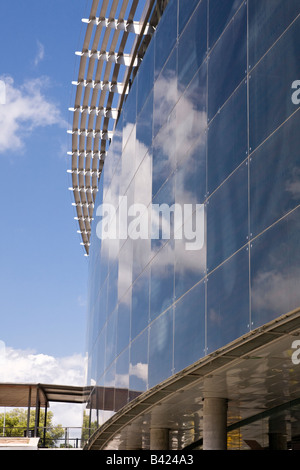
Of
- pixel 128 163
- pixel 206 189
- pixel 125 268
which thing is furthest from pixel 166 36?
pixel 125 268

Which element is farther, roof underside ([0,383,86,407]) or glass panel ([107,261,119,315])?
roof underside ([0,383,86,407])

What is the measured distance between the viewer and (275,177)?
429 inches

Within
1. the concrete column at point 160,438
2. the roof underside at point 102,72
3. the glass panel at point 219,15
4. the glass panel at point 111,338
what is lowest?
the concrete column at point 160,438

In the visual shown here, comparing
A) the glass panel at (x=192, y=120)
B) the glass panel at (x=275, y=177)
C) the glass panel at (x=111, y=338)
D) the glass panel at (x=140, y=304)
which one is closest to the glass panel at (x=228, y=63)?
the glass panel at (x=192, y=120)

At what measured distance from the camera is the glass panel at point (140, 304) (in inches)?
744

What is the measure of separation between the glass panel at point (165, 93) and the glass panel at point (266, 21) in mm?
5155

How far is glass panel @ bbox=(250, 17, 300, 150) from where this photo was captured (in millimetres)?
10836

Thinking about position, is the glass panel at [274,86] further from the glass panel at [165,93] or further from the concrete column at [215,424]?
the concrete column at [215,424]

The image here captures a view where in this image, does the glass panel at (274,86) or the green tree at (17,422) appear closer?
the glass panel at (274,86)

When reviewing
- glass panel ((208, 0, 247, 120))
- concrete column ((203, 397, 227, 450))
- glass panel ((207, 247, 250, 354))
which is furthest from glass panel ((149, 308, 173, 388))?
glass panel ((208, 0, 247, 120))

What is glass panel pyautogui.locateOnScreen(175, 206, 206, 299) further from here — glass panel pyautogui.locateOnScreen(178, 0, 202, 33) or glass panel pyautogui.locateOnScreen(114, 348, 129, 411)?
glass panel pyautogui.locateOnScreen(114, 348, 129, 411)

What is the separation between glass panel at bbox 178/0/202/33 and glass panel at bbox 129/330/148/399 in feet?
27.2

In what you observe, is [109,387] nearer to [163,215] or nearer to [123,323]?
[123,323]

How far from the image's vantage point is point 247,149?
12203 mm
